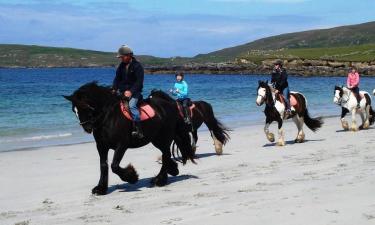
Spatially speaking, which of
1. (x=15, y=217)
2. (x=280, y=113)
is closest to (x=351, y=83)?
(x=280, y=113)

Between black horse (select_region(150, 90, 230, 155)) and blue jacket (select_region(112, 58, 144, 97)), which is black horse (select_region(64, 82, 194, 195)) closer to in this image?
blue jacket (select_region(112, 58, 144, 97))

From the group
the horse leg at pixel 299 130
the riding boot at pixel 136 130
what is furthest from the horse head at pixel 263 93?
the riding boot at pixel 136 130

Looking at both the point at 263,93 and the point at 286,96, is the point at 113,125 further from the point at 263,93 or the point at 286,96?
the point at 286,96

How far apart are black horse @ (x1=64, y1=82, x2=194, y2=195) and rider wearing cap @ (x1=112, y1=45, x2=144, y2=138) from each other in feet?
0.48

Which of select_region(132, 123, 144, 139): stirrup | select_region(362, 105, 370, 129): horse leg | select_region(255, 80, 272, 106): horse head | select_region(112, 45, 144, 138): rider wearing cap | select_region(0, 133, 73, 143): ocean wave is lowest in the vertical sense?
select_region(0, 133, 73, 143): ocean wave

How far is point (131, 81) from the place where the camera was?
1000 cm

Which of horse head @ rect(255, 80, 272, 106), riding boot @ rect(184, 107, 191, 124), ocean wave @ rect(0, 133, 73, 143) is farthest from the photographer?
ocean wave @ rect(0, 133, 73, 143)

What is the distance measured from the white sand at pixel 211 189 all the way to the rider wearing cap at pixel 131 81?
124cm

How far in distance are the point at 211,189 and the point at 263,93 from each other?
6.35m

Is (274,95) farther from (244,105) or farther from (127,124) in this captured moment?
(244,105)

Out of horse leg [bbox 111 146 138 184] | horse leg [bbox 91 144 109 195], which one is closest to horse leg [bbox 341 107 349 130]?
horse leg [bbox 111 146 138 184]

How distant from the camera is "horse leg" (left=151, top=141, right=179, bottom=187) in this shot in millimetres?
10320

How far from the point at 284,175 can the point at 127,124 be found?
3058 mm

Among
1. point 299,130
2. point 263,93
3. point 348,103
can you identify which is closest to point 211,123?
point 263,93
